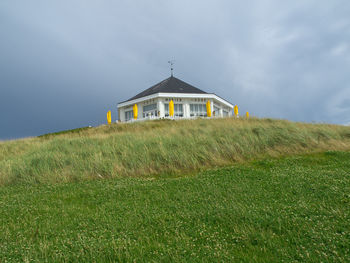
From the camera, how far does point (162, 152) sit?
10.2m

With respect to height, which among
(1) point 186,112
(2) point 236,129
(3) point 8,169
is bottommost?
(3) point 8,169

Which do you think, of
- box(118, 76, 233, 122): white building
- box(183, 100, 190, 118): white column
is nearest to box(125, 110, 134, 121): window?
box(118, 76, 233, 122): white building

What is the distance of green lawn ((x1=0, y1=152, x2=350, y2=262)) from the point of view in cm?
373

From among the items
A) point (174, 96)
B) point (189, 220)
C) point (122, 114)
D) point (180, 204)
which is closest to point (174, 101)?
point (174, 96)

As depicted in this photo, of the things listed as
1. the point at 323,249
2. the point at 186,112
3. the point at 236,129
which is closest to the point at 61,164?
the point at 236,129

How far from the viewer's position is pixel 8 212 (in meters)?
6.05

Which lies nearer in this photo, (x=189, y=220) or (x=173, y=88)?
(x=189, y=220)

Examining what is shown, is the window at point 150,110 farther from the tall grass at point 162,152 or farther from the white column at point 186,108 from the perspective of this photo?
the tall grass at point 162,152

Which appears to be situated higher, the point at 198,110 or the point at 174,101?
the point at 174,101

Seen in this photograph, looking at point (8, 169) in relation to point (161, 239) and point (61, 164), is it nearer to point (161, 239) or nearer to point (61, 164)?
point (61, 164)

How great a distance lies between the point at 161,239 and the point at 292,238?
2.23 m

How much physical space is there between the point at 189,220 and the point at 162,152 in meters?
5.57

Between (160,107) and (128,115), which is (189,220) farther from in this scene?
(128,115)

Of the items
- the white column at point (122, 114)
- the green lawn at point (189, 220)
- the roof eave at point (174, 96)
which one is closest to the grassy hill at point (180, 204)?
the green lawn at point (189, 220)
